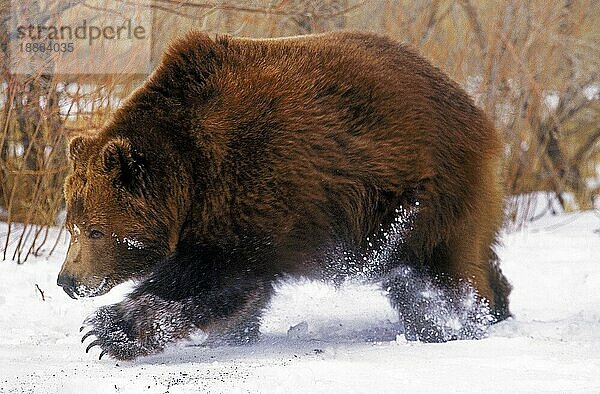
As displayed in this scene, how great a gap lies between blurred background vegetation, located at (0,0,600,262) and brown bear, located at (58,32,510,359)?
2.07 meters

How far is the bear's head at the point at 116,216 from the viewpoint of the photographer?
14.6ft

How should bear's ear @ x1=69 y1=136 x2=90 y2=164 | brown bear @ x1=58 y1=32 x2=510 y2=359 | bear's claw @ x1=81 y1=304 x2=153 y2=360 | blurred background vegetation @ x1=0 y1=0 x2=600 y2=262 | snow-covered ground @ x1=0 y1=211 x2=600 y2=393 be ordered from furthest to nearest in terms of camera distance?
blurred background vegetation @ x1=0 y1=0 x2=600 y2=262 < bear's ear @ x1=69 y1=136 x2=90 y2=164 < brown bear @ x1=58 y1=32 x2=510 y2=359 < bear's claw @ x1=81 y1=304 x2=153 y2=360 < snow-covered ground @ x1=0 y1=211 x2=600 y2=393

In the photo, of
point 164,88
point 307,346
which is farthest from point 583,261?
point 164,88

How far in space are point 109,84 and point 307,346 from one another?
294cm

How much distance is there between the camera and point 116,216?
448 centimetres

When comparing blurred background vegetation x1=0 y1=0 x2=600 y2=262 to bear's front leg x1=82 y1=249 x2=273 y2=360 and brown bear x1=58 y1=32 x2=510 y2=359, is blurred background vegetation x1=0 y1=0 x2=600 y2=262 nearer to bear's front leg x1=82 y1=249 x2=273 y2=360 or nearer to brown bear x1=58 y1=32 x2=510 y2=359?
brown bear x1=58 y1=32 x2=510 y2=359

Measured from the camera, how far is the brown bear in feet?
14.7

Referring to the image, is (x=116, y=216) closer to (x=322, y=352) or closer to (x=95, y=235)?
(x=95, y=235)

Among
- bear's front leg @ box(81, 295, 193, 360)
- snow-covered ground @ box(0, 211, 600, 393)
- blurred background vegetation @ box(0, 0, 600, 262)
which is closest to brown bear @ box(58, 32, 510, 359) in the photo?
bear's front leg @ box(81, 295, 193, 360)

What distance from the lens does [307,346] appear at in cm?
464

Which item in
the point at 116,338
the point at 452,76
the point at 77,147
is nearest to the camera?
the point at 116,338

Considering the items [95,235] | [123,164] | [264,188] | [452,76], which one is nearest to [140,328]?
[95,235]

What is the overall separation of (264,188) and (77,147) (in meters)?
0.96

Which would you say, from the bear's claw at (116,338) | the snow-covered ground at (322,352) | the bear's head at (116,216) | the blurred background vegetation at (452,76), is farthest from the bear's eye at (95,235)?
the blurred background vegetation at (452,76)
